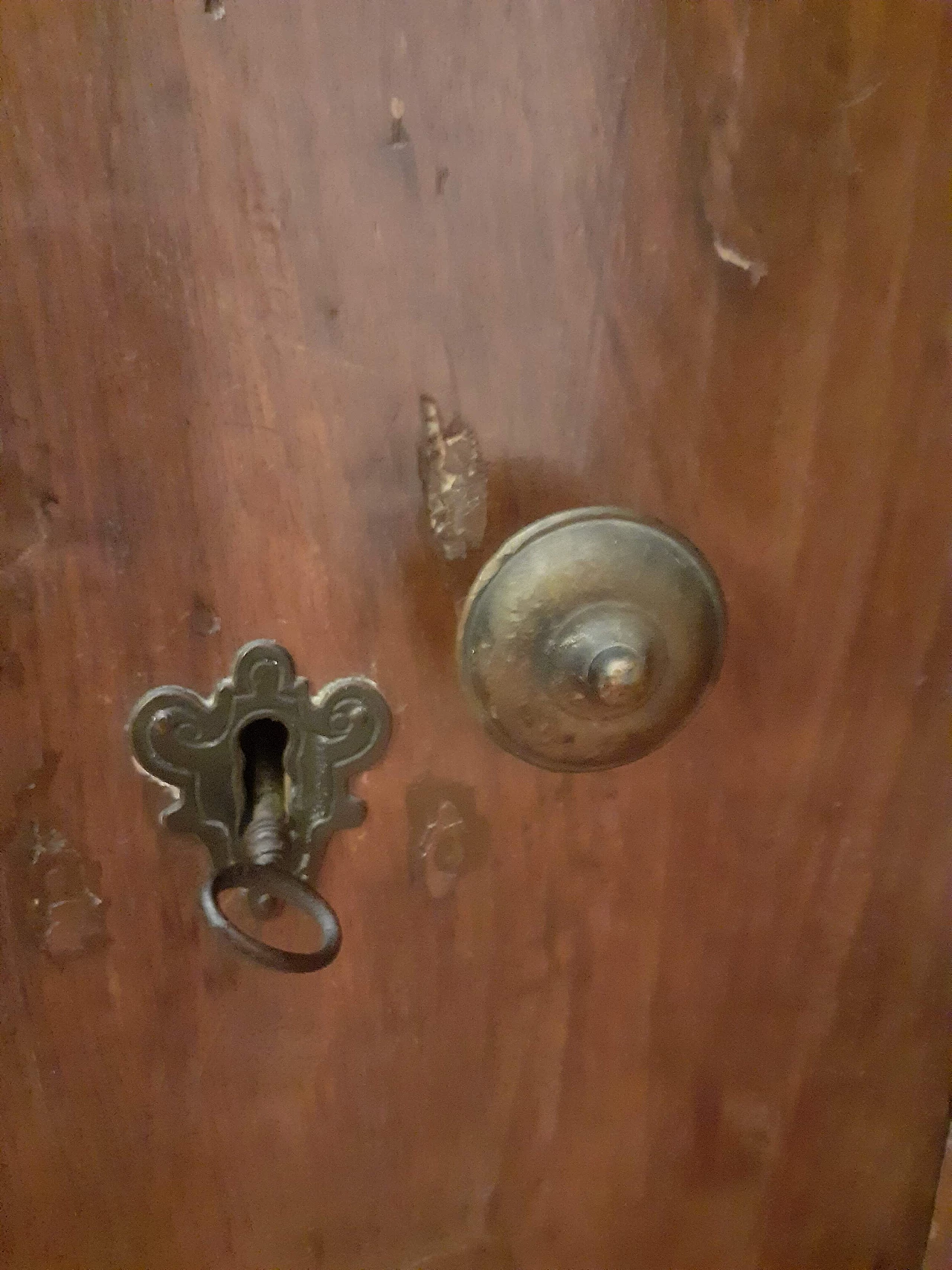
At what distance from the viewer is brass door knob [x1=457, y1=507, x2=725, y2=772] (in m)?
0.35

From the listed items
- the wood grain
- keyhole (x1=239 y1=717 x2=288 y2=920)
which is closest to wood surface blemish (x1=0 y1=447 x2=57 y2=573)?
the wood grain

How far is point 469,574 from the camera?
38 cm

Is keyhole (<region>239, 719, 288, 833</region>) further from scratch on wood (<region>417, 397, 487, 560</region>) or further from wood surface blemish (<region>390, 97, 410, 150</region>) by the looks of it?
wood surface blemish (<region>390, 97, 410, 150</region>)

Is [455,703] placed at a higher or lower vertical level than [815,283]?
lower

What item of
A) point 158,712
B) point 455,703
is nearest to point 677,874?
point 455,703

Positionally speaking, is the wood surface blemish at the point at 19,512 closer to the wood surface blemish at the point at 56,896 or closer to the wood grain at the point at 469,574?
the wood grain at the point at 469,574

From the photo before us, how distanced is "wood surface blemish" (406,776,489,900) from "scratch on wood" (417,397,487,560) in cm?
11

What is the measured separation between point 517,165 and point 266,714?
236 millimetres

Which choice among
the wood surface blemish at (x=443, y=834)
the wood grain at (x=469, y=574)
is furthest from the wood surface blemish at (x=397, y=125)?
the wood surface blemish at (x=443, y=834)

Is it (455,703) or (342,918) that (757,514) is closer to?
(455,703)

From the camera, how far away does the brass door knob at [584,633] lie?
1.13ft

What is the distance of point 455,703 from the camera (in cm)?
40

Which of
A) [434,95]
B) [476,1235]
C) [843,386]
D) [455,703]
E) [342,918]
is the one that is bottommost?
[476,1235]

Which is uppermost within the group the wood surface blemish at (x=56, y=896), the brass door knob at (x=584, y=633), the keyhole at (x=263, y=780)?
the brass door knob at (x=584, y=633)
